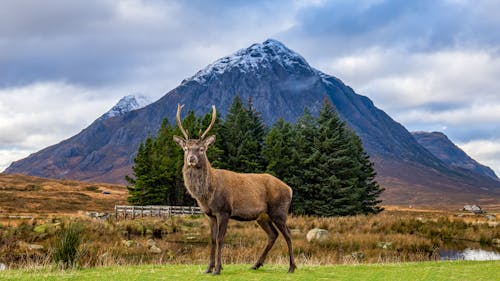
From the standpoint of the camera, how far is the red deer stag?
407 inches

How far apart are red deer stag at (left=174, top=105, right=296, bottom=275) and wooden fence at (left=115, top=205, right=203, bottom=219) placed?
3387 cm

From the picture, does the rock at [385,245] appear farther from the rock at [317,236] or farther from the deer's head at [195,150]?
the deer's head at [195,150]

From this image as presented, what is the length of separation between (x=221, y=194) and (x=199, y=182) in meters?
0.54

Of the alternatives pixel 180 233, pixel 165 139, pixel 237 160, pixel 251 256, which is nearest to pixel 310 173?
pixel 237 160

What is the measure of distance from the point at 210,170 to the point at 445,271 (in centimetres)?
593

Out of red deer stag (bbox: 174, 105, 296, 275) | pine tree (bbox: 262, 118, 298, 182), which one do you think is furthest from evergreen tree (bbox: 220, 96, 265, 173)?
red deer stag (bbox: 174, 105, 296, 275)

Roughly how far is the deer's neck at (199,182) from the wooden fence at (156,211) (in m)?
34.3

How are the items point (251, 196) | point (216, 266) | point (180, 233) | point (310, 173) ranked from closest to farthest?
point (216, 266) < point (251, 196) < point (180, 233) < point (310, 173)

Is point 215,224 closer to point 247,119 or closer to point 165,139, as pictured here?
point 247,119

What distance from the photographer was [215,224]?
418 inches

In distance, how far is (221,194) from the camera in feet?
34.2

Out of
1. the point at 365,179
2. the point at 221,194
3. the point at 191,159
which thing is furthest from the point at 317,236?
the point at 365,179

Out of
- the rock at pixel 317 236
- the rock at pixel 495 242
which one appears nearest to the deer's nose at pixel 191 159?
the rock at pixel 317 236

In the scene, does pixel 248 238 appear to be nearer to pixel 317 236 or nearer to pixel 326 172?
pixel 317 236
